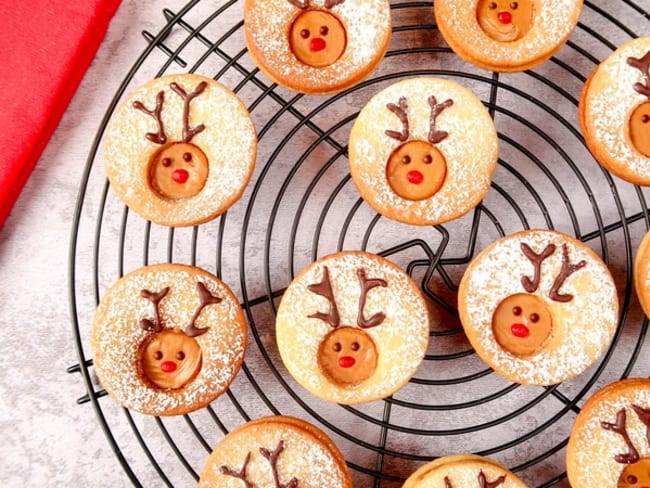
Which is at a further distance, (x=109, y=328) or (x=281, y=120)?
(x=281, y=120)

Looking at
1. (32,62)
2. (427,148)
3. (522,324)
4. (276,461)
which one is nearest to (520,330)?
(522,324)

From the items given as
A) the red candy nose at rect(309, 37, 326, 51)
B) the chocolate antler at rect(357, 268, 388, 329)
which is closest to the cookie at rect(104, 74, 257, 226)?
the red candy nose at rect(309, 37, 326, 51)

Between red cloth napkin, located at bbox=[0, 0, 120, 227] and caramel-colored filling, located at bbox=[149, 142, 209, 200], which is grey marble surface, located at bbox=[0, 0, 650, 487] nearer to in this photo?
red cloth napkin, located at bbox=[0, 0, 120, 227]

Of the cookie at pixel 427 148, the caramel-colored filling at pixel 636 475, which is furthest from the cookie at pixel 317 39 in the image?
the caramel-colored filling at pixel 636 475

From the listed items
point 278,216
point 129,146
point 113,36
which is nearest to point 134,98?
point 129,146

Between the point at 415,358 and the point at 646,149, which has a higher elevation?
the point at 646,149

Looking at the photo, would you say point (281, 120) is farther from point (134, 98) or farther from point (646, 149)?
point (646, 149)
